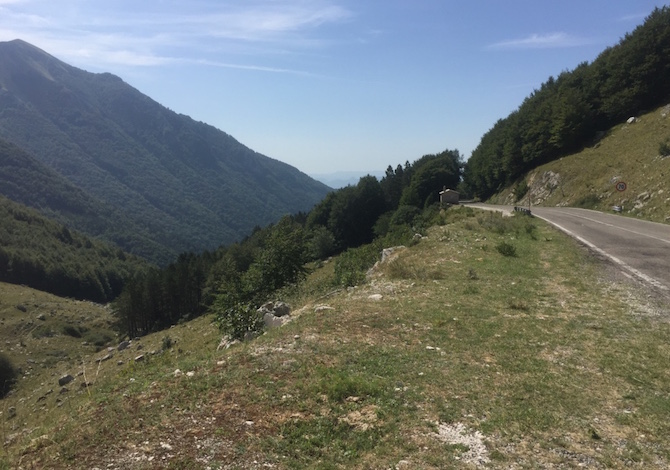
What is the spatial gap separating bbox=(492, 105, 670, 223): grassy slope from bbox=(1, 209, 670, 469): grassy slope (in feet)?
80.6

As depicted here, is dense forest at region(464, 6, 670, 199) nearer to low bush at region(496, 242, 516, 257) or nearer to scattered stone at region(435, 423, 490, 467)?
low bush at region(496, 242, 516, 257)

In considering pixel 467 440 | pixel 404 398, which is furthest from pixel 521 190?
pixel 467 440

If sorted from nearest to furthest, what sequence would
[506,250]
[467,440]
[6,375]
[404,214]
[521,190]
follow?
[467,440]
[506,250]
[6,375]
[521,190]
[404,214]

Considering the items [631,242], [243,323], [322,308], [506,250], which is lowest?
[243,323]

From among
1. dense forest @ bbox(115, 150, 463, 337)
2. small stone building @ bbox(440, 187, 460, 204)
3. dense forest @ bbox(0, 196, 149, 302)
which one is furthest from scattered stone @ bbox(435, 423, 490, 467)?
dense forest @ bbox(0, 196, 149, 302)

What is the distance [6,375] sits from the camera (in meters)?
52.3

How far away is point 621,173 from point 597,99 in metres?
26.4

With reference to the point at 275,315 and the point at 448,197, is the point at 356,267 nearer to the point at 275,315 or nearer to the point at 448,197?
the point at 275,315

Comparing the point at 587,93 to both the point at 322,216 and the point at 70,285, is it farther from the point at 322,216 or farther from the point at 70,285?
the point at 70,285

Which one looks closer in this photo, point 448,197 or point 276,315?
point 276,315

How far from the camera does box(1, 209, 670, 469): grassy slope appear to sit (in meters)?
5.18

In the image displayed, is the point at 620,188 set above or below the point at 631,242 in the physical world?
above

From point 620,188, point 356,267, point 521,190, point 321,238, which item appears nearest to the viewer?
point 356,267

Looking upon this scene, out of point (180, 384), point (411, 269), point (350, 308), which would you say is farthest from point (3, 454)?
point (411, 269)
